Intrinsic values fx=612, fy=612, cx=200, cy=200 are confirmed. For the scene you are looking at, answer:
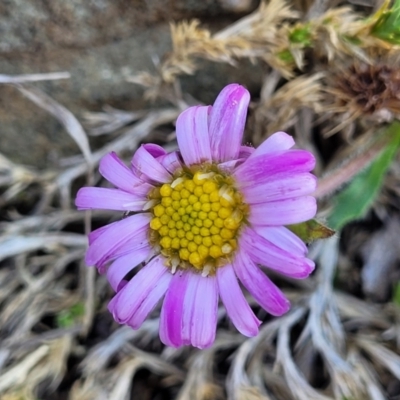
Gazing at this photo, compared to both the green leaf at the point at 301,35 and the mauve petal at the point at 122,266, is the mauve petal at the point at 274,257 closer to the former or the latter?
the mauve petal at the point at 122,266

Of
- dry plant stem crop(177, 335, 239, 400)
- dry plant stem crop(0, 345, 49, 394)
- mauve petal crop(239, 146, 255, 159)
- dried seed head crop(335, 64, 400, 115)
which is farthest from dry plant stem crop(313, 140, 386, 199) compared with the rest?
dry plant stem crop(0, 345, 49, 394)

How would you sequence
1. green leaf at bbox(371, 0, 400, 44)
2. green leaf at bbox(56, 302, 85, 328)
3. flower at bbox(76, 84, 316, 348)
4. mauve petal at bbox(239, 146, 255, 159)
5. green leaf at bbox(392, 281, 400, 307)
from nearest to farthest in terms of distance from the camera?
flower at bbox(76, 84, 316, 348), mauve petal at bbox(239, 146, 255, 159), green leaf at bbox(371, 0, 400, 44), green leaf at bbox(392, 281, 400, 307), green leaf at bbox(56, 302, 85, 328)

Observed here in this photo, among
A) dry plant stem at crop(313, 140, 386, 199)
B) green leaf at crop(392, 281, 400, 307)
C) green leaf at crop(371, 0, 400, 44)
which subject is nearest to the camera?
green leaf at crop(371, 0, 400, 44)

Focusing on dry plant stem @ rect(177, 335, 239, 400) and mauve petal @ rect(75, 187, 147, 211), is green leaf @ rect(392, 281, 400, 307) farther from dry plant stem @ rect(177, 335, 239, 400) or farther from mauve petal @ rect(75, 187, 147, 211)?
mauve petal @ rect(75, 187, 147, 211)

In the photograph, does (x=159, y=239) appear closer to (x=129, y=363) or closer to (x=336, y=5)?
(x=129, y=363)

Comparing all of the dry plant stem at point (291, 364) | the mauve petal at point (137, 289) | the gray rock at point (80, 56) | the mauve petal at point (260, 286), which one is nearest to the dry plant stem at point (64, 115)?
the gray rock at point (80, 56)

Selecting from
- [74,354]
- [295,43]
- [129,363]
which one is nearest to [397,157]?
[295,43]
